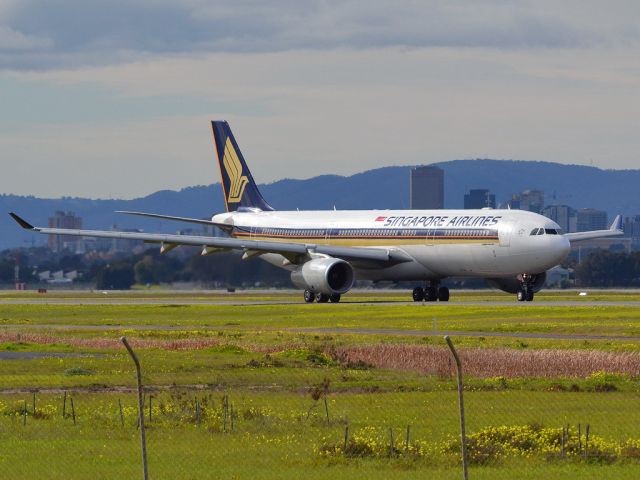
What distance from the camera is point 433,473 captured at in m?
26.6

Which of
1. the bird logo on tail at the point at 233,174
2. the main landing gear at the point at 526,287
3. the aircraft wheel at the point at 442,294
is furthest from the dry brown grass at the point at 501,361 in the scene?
the bird logo on tail at the point at 233,174

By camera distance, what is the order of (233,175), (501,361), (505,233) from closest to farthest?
1. (501,361)
2. (505,233)
3. (233,175)

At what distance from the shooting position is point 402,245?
90250 millimetres

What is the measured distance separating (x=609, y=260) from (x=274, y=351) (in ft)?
437

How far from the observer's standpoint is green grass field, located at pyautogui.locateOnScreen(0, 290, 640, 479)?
1096 inches

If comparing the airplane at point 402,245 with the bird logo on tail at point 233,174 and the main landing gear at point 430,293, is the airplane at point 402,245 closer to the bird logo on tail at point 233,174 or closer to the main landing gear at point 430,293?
the main landing gear at point 430,293

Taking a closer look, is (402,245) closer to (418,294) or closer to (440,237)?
(440,237)

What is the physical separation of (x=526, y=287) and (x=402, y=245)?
8.00 m

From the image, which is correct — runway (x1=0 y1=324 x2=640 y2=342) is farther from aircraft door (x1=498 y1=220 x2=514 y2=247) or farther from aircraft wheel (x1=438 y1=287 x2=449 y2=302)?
aircraft wheel (x1=438 y1=287 x2=449 y2=302)

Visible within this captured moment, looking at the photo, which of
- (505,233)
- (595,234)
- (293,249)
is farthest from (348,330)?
(595,234)

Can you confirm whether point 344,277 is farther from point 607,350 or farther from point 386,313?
point 607,350

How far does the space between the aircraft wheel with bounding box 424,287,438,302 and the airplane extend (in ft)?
0.21

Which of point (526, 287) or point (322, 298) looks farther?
point (322, 298)

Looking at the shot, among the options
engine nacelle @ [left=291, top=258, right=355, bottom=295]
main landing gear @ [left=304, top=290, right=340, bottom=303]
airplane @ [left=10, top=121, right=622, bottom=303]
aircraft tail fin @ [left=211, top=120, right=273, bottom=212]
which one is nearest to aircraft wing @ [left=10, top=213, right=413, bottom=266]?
airplane @ [left=10, top=121, right=622, bottom=303]
